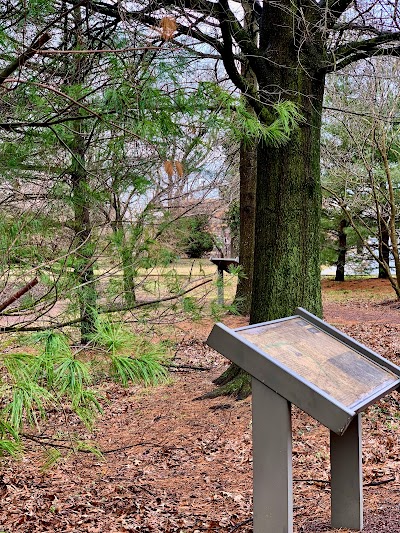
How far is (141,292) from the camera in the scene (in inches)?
201

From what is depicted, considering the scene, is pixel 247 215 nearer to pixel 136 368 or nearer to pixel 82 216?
pixel 82 216

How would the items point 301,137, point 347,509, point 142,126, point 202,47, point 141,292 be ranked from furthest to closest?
point 202,47, point 301,137, point 141,292, point 142,126, point 347,509

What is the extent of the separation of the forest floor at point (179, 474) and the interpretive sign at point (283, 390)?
80 cm

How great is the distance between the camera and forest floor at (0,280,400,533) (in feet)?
12.1

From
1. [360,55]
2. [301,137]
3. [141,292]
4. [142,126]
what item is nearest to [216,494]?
[141,292]

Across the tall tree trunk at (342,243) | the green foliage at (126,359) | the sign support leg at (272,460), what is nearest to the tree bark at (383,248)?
the tall tree trunk at (342,243)

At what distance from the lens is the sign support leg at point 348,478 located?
302 cm

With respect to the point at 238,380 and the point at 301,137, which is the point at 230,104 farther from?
the point at 238,380

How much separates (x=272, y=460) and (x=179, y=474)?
244 cm

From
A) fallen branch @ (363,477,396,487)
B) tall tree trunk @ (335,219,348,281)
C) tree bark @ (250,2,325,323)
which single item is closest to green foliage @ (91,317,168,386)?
fallen branch @ (363,477,396,487)

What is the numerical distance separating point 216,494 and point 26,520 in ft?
4.24

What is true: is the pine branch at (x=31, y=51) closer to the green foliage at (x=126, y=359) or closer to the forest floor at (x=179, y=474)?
the green foliage at (x=126, y=359)

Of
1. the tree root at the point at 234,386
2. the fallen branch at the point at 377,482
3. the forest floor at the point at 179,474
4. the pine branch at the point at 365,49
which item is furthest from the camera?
the tree root at the point at 234,386

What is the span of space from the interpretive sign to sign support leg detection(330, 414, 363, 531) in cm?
7
